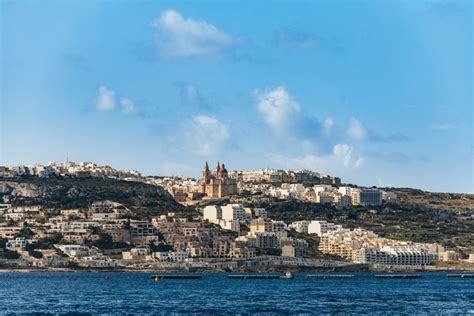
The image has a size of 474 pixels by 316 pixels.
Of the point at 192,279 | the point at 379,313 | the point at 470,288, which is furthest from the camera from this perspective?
the point at 192,279

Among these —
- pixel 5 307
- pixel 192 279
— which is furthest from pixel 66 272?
pixel 5 307

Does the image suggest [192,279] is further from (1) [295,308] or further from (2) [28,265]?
(1) [295,308]

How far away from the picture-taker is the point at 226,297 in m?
112

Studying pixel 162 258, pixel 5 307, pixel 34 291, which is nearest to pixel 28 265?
pixel 162 258

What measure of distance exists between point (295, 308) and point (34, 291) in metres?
35.7

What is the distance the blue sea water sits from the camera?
93250 millimetres

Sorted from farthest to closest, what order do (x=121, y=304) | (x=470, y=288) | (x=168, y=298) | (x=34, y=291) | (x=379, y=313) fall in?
1. (x=470, y=288)
2. (x=34, y=291)
3. (x=168, y=298)
4. (x=121, y=304)
5. (x=379, y=313)

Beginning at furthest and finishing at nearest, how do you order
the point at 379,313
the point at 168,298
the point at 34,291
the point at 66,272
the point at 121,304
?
the point at 66,272 < the point at 34,291 < the point at 168,298 < the point at 121,304 < the point at 379,313

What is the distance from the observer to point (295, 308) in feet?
311

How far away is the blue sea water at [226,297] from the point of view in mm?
93250

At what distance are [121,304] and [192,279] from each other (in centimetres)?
6108

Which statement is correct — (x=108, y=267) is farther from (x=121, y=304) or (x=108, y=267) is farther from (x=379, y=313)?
(x=379, y=313)

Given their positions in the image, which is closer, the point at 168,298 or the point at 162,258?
the point at 168,298

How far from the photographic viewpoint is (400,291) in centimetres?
12662
